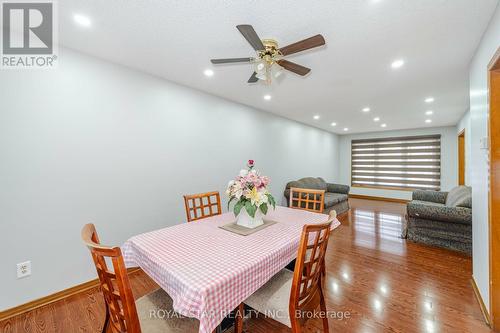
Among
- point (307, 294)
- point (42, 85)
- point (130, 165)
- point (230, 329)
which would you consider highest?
point (42, 85)

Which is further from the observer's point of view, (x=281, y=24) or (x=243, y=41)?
(x=243, y=41)

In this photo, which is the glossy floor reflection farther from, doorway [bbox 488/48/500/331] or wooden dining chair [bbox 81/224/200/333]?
wooden dining chair [bbox 81/224/200/333]

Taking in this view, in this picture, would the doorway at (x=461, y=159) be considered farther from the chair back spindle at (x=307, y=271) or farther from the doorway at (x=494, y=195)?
the chair back spindle at (x=307, y=271)

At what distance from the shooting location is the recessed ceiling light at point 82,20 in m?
1.66

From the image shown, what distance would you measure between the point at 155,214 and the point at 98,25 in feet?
6.90

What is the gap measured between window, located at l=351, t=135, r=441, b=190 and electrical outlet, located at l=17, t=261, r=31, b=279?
8.55 metres

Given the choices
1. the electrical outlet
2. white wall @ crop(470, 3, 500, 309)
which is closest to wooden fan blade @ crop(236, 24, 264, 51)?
white wall @ crop(470, 3, 500, 309)

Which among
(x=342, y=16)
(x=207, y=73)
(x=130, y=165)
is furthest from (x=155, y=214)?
(x=342, y=16)

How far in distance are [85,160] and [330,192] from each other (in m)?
5.63

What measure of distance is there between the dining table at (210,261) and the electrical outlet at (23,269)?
118 centimetres

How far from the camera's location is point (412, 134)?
260 inches

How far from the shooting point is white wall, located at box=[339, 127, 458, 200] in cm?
597

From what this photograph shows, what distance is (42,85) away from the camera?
194 cm

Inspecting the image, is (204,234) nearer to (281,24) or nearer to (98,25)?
(281,24)
